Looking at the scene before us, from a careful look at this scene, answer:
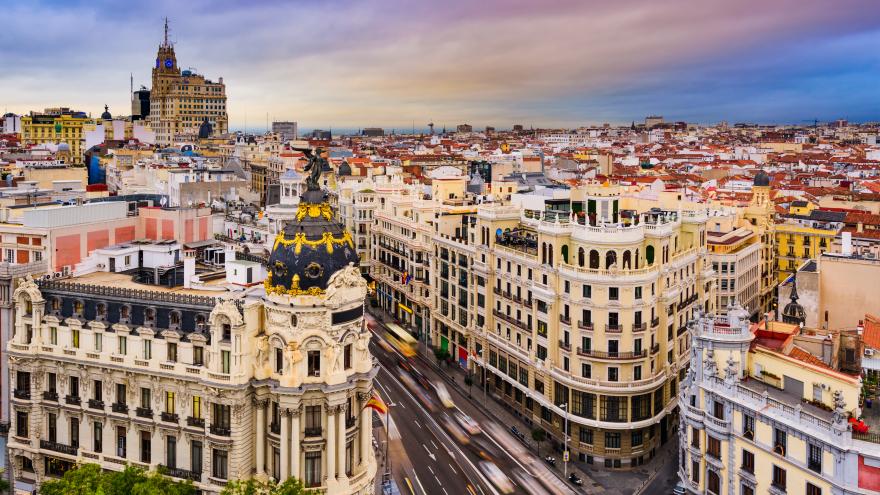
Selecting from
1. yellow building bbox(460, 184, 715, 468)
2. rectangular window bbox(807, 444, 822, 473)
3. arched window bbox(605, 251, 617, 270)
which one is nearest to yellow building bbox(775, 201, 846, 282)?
yellow building bbox(460, 184, 715, 468)

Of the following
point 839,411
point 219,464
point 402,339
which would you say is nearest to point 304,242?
point 219,464

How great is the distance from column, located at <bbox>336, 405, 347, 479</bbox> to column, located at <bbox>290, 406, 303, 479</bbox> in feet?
10.2

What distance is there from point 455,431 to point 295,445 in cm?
3515

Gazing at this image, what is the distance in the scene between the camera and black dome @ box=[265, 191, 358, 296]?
212 feet

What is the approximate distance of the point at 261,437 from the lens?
66.3 m

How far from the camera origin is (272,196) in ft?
628

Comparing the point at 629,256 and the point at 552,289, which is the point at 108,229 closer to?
the point at 552,289

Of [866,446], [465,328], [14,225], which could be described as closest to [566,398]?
[465,328]

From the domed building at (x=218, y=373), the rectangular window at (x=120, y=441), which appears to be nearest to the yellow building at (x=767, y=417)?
the domed building at (x=218, y=373)

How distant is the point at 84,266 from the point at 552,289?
51.0 meters

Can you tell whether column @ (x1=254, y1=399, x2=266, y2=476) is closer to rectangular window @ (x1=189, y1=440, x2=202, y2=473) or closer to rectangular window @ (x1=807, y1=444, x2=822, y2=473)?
rectangular window @ (x1=189, y1=440, x2=202, y2=473)

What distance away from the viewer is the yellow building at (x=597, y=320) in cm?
8669

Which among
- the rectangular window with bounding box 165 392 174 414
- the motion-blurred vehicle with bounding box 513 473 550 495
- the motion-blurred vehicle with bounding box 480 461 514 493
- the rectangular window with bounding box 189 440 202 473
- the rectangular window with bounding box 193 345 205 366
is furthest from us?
the motion-blurred vehicle with bounding box 480 461 514 493

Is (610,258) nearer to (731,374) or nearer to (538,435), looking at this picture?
(538,435)
